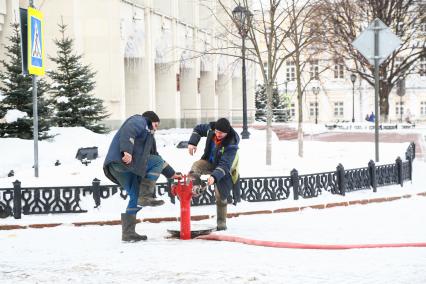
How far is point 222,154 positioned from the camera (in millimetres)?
8211

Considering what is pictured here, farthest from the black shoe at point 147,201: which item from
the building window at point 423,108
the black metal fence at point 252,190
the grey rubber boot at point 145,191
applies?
the building window at point 423,108

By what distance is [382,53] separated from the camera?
1401cm

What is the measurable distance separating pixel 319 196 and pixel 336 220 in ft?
6.27

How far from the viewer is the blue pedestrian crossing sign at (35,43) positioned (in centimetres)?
1267

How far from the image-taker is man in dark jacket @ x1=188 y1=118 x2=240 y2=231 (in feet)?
26.4

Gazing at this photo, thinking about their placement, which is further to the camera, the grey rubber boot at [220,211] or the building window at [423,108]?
the building window at [423,108]

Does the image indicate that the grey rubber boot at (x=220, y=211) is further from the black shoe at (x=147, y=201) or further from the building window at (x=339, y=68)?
the building window at (x=339, y=68)

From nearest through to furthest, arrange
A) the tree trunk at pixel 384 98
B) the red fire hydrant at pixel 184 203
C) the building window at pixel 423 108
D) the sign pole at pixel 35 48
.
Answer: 1. the red fire hydrant at pixel 184 203
2. the sign pole at pixel 35 48
3. the tree trunk at pixel 384 98
4. the building window at pixel 423 108

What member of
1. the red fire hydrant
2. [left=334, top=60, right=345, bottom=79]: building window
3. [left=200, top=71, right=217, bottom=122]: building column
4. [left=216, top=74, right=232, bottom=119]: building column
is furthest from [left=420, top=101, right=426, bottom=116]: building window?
the red fire hydrant

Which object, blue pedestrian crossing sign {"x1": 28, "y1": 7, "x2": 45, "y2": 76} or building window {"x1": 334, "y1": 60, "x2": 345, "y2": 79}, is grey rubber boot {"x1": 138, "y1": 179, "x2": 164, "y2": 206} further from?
building window {"x1": 334, "y1": 60, "x2": 345, "y2": 79}

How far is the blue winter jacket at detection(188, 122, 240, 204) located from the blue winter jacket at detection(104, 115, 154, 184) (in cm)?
84

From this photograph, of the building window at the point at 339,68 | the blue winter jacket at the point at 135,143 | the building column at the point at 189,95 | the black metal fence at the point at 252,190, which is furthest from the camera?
the building column at the point at 189,95

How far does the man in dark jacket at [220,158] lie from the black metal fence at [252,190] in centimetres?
195

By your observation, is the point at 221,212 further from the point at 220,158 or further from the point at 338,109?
the point at 338,109
